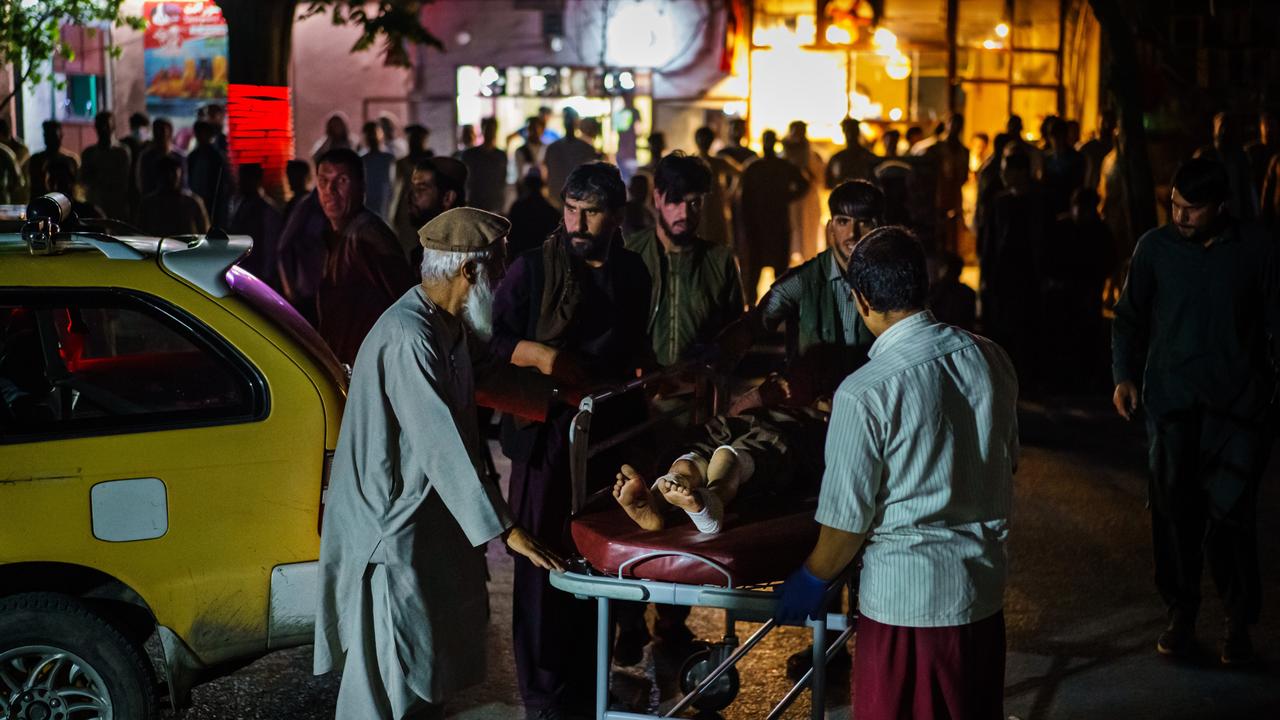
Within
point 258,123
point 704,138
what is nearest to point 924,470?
point 258,123

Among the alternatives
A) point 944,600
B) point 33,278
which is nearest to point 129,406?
point 33,278

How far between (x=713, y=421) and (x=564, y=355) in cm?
56

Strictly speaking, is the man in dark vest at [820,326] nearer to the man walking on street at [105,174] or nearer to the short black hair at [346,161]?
the short black hair at [346,161]

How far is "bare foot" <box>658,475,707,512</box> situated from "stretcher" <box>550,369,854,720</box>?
84mm

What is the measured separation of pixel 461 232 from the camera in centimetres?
427

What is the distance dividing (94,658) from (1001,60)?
64.6 feet

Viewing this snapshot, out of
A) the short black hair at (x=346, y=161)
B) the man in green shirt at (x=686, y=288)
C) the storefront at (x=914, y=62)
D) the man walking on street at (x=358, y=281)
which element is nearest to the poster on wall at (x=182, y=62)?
the storefront at (x=914, y=62)

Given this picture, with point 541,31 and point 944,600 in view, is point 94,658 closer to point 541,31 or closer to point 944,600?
point 944,600

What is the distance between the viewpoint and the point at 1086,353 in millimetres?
12055

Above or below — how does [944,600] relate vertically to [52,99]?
below

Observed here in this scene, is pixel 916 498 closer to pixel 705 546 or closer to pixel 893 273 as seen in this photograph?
pixel 893 273

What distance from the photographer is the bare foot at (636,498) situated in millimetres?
4352

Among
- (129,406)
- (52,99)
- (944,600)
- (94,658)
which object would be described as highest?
(52,99)

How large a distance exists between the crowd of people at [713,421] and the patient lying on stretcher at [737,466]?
0.4 inches
